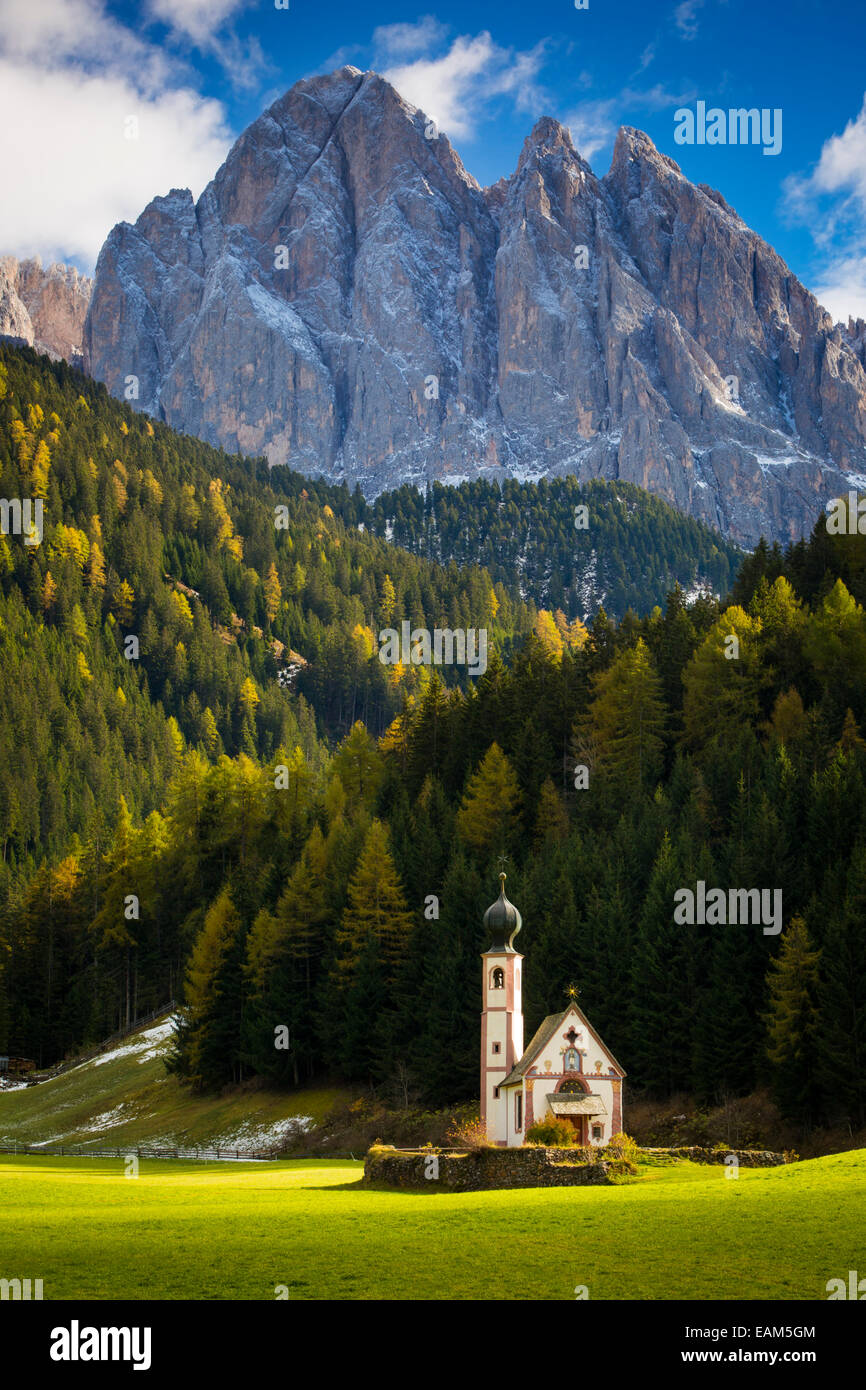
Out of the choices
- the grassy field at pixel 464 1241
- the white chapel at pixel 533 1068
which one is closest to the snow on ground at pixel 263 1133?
the white chapel at pixel 533 1068

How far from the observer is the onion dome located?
5606 cm

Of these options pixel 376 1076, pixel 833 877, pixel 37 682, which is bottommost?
pixel 376 1076

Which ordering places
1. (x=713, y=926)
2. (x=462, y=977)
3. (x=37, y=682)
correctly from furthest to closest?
(x=37, y=682), (x=462, y=977), (x=713, y=926)

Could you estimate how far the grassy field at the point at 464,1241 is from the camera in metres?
22.4

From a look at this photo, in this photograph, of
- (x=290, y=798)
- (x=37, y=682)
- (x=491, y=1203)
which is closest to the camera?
(x=491, y=1203)

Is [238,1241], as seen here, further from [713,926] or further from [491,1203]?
[713,926]

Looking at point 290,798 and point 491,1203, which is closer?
point 491,1203

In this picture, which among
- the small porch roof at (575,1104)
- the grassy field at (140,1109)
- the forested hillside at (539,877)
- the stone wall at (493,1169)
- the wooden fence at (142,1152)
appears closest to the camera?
the stone wall at (493,1169)

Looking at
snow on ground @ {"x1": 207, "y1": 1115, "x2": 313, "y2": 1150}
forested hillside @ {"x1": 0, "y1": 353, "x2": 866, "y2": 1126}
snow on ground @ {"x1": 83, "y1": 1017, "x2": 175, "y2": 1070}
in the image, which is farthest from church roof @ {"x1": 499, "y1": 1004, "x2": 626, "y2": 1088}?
snow on ground @ {"x1": 83, "y1": 1017, "x2": 175, "y2": 1070}

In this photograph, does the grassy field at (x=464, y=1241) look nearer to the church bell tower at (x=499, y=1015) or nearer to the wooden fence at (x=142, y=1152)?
the church bell tower at (x=499, y=1015)

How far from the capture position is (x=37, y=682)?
169 meters

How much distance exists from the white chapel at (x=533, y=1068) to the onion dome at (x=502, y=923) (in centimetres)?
4
